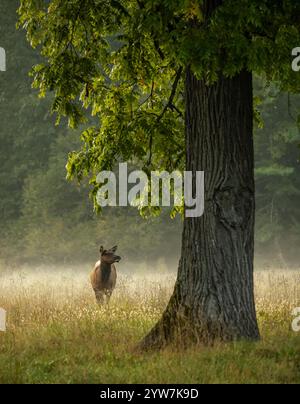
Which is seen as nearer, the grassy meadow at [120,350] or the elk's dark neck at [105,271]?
the grassy meadow at [120,350]

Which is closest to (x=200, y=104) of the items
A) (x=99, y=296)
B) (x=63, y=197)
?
(x=99, y=296)

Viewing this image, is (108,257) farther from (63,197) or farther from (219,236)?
(63,197)

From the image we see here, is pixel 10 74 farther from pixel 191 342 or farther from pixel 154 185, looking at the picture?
pixel 191 342

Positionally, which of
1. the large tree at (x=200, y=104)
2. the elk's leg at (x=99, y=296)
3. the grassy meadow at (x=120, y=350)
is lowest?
the grassy meadow at (x=120, y=350)

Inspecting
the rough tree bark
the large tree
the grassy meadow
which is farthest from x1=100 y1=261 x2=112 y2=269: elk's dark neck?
the rough tree bark

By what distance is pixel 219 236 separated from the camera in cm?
921

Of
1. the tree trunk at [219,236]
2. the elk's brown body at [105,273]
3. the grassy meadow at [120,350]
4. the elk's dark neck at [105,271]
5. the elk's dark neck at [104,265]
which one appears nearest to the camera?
the grassy meadow at [120,350]

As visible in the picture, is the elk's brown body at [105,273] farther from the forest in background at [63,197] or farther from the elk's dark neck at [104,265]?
the forest in background at [63,197]

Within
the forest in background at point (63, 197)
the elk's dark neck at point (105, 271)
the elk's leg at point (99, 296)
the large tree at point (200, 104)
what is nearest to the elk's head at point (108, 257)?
the elk's dark neck at point (105, 271)

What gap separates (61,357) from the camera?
8742mm

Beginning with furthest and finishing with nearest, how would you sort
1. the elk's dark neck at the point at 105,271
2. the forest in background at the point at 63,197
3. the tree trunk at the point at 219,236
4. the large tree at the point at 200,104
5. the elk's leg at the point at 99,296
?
the forest in background at the point at 63,197
the elk's dark neck at the point at 105,271
the elk's leg at the point at 99,296
the tree trunk at the point at 219,236
the large tree at the point at 200,104

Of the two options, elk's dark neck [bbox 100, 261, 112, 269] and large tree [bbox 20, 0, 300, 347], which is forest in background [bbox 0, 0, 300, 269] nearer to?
elk's dark neck [bbox 100, 261, 112, 269]

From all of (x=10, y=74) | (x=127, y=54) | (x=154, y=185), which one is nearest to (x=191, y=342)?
(x=154, y=185)

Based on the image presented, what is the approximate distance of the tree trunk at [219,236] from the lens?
30.0 ft
